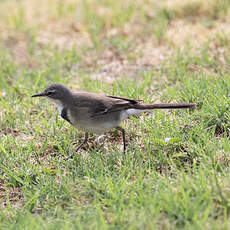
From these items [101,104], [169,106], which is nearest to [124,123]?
[101,104]

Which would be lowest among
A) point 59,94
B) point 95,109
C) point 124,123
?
point 124,123

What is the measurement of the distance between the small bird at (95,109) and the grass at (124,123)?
0.33 metres

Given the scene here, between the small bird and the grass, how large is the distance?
332 mm

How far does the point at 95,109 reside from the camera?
5.24 m

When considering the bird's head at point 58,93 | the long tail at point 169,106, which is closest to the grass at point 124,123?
the long tail at point 169,106

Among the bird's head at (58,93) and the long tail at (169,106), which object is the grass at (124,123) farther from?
the bird's head at (58,93)

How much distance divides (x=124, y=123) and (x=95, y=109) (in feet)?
2.90

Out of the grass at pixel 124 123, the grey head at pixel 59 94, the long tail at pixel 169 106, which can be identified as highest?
the grey head at pixel 59 94

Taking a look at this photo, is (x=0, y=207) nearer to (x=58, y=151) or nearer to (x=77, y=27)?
(x=58, y=151)

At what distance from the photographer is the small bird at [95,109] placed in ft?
17.1

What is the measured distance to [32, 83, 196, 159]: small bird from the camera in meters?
5.21

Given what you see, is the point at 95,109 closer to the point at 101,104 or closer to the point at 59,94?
the point at 101,104

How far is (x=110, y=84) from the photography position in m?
7.30

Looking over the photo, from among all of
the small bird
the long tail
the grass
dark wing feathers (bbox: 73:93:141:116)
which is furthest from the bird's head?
the long tail
